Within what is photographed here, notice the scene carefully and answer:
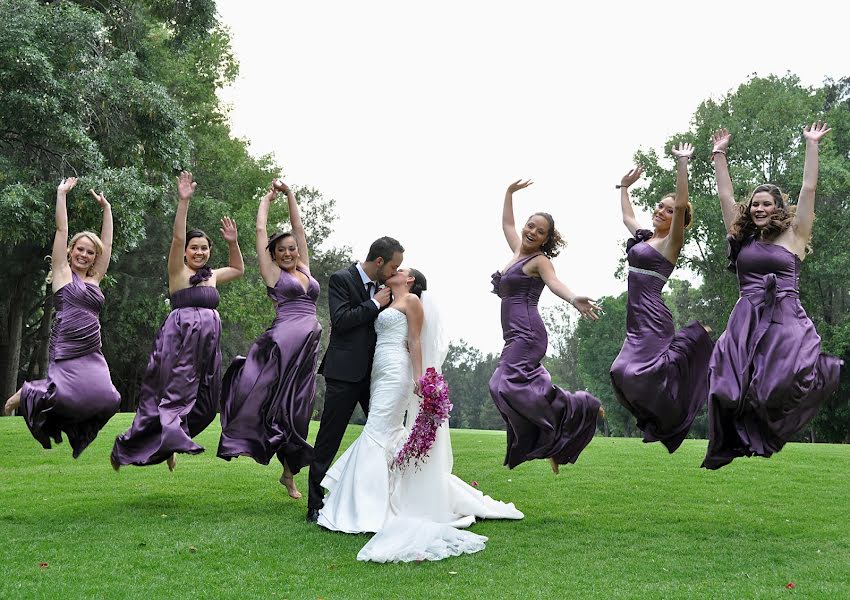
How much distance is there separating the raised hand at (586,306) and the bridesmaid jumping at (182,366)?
3952 mm

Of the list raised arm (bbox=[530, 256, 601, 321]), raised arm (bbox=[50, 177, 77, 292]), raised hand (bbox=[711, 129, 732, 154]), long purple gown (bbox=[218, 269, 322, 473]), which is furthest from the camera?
raised arm (bbox=[50, 177, 77, 292])

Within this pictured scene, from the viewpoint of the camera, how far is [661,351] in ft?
26.8

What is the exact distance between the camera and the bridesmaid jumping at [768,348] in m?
7.27

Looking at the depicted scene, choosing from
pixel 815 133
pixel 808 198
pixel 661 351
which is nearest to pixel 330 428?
pixel 661 351

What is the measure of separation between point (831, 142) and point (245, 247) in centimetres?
2420

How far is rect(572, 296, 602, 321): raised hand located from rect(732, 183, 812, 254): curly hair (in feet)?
5.25

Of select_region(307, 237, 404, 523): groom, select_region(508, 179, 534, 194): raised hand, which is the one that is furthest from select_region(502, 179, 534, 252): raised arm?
select_region(307, 237, 404, 523): groom

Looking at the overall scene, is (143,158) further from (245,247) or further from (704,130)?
(704,130)

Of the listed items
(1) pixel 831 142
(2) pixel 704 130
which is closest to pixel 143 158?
(2) pixel 704 130

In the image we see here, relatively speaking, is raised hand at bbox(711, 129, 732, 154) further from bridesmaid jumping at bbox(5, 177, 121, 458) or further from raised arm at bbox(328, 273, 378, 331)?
bridesmaid jumping at bbox(5, 177, 121, 458)

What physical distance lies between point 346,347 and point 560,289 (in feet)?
7.12

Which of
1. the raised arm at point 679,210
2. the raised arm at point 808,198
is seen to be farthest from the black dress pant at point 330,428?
the raised arm at point 808,198

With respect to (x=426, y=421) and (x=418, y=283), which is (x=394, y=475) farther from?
(x=418, y=283)

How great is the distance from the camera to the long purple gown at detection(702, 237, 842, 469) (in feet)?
23.8
